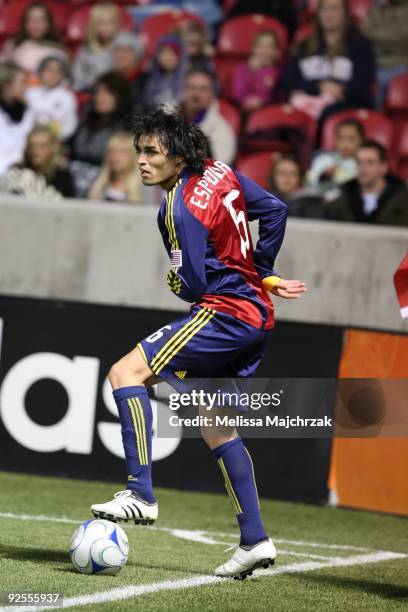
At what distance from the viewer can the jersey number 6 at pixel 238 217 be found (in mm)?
5074

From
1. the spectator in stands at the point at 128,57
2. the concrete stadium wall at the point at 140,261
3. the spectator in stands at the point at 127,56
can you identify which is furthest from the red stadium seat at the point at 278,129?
the concrete stadium wall at the point at 140,261

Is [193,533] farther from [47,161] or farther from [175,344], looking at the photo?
[47,161]

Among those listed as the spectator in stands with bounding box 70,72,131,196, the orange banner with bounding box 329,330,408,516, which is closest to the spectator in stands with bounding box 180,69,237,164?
the spectator in stands with bounding box 70,72,131,196

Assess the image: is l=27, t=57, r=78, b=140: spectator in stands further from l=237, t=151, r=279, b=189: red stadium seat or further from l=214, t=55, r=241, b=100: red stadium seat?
l=237, t=151, r=279, b=189: red stadium seat

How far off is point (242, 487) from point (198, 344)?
685mm

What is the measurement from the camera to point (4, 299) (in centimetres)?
809

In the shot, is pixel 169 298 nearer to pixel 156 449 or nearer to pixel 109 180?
pixel 156 449

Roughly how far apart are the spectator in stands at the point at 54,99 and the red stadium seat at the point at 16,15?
193 cm

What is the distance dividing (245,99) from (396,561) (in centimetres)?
641

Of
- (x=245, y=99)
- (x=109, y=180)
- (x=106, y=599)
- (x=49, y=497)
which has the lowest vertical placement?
(x=49, y=497)

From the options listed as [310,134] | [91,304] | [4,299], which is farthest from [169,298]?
[310,134]

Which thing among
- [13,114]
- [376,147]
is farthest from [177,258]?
[13,114]

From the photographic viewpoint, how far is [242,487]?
16.9ft

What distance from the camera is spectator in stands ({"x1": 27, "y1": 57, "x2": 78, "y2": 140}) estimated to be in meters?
11.2
